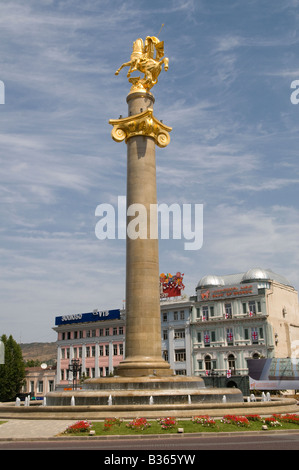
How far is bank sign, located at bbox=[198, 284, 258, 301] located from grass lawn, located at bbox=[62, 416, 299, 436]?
179ft

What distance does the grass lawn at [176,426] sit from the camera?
2083 centimetres

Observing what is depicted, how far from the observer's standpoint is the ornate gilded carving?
3750cm

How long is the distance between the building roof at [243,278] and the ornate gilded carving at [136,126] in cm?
4836

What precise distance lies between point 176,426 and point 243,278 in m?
63.7

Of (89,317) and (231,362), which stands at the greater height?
(89,317)

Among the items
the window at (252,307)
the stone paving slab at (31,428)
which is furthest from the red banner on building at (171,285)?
the stone paving slab at (31,428)

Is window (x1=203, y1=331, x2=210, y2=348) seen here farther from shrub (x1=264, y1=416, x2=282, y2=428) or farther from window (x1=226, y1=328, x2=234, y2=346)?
shrub (x1=264, y1=416, x2=282, y2=428)

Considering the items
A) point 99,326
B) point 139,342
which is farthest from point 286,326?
point 139,342

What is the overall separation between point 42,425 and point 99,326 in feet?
228

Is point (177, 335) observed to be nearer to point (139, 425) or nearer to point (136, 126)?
point (136, 126)

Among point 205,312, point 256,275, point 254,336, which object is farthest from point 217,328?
point 256,275

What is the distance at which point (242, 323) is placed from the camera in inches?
3002

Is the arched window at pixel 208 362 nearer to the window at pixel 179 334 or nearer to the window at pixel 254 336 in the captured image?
the window at pixel 179 334
